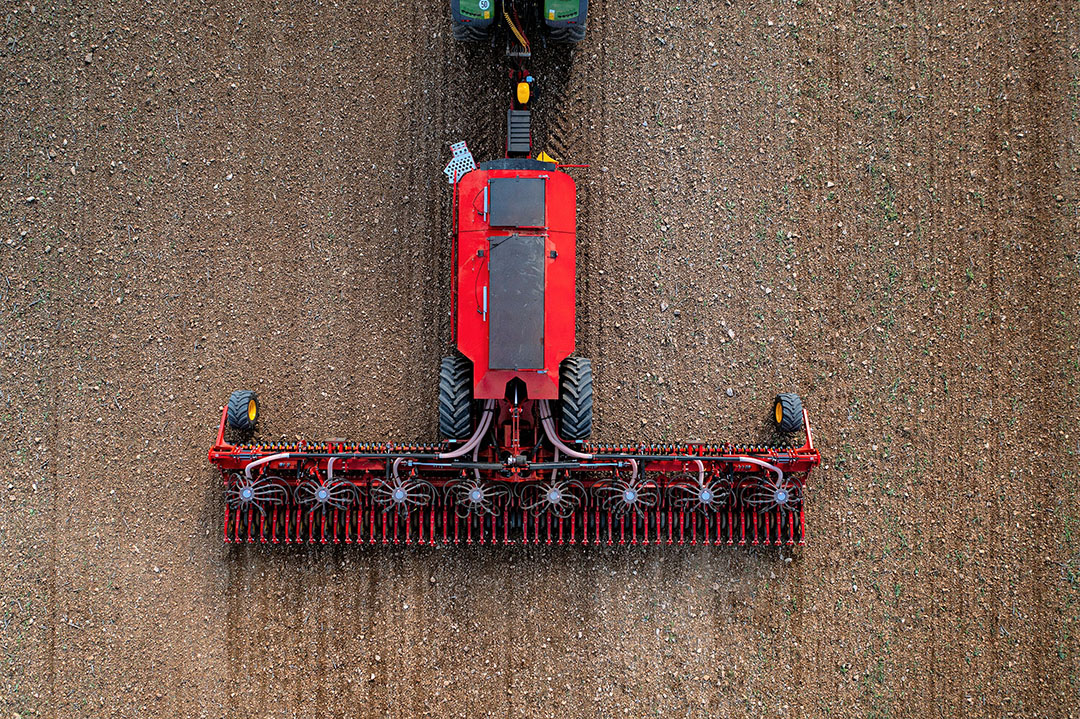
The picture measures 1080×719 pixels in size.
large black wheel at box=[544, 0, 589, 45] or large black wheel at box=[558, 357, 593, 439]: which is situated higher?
large black wheel at box=[544, 0, 589, 45]

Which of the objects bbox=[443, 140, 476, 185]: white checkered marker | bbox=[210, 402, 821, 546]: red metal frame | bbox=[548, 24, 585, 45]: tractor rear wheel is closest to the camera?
bbox=[210, 402, 821, 546]: red metal frame

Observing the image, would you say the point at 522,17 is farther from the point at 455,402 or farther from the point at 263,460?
the point at 263,460

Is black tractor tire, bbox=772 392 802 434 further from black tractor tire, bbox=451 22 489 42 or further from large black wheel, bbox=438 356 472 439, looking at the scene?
black tractor tire, bbox=451 22 489 42

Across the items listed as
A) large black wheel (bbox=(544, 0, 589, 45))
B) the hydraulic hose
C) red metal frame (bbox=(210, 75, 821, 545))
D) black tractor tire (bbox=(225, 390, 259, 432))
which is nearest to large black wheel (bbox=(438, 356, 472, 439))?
red metal frame (bbox=(210, 75, 821, 545))

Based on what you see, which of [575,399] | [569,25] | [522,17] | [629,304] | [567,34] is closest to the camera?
[575,399]

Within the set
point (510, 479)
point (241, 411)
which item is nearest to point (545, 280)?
point (510, 479)

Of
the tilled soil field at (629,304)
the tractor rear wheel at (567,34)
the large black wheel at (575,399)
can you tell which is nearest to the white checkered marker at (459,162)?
the tilled soil field at (629,304)

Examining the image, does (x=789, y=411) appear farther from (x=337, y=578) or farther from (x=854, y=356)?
(x=337, y=578)
